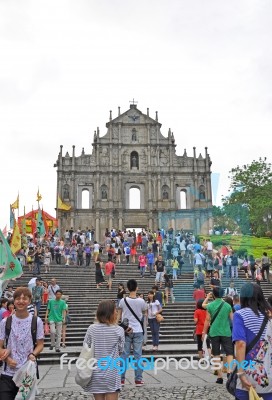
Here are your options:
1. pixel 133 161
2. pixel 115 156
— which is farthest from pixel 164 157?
pixel 115 156

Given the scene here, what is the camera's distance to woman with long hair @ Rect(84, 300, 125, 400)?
4281 mm

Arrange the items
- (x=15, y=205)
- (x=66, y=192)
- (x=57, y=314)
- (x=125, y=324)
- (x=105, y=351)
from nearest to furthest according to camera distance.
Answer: (x=105, y=351) → (x=125, y=324) → (x=57, y=314) → (x=15, y=205) → (x=66, y=192)

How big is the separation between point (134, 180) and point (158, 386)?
4142cm

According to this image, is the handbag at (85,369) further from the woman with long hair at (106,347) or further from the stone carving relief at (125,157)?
the stone carving relief at (125,157)

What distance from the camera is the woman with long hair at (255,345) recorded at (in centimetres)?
376

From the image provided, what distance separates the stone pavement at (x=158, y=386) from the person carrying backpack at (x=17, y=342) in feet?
8.03

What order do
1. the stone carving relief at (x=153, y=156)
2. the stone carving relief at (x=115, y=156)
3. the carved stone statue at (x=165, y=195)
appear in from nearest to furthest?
A: 1. the carved stone statue at (x=165, y=195)
2. the stone carving relief at (x=115, y=156)
3. the stone carving relief at (x=153, y=156)

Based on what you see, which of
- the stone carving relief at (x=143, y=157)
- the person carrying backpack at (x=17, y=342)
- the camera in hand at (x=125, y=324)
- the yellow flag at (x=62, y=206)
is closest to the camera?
the person carrying backpack at (x=17, y=342)

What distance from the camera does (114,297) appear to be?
17.6 metres

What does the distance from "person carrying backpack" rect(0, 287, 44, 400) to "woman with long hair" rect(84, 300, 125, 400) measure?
51cm

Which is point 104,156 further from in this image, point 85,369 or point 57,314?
point 85,369

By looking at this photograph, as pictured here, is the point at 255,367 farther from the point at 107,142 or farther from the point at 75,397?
the point at 107,142

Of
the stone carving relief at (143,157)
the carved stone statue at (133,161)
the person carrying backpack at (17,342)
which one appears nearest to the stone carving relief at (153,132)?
the stone carving relief at (143,157)

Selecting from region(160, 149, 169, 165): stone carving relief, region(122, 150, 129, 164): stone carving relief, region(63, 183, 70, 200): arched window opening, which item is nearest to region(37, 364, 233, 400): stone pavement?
region(63, 183, 70, 200): arched window opening
